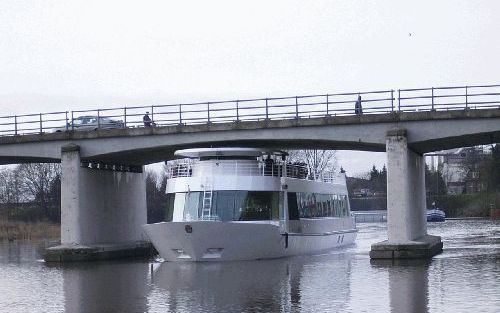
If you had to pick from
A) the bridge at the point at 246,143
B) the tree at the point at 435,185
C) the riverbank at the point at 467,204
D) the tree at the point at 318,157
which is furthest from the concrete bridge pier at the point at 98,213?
the tree at the point at 435,185

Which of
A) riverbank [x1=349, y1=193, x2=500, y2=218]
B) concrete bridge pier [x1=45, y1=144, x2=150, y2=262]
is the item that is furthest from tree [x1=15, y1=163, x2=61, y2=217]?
concrete bridge pier [x1=45, y1=144, x2=150, y2=262]

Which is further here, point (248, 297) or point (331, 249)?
point (331, 249)

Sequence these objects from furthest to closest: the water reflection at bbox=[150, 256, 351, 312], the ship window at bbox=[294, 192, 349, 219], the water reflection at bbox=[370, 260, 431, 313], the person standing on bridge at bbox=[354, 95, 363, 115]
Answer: the ship window at bbox=[294, 192, 349, 219] → the person standing on bridge at bbox=[354, 95, 363, 115] → the water reflection at bbox=[150, 256, 351, 312] → the water reflection at bbox=[370, 260, 431, 313]

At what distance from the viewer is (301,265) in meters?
36.1

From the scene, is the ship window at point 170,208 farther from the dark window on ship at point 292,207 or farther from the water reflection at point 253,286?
the dark window on ship at point 292,207

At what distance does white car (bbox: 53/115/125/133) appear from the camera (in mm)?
45844

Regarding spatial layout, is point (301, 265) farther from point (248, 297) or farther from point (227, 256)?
point (248, 297)

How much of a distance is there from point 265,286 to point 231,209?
36.2ft

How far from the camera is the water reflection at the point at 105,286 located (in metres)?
23.5

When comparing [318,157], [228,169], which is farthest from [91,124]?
[318,157]

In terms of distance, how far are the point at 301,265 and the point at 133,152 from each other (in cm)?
1208

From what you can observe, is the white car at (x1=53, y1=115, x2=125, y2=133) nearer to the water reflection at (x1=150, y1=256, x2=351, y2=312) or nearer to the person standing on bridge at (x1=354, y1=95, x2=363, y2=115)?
the water reflection at (x1=150, y1=256, x2=351, y2=312)

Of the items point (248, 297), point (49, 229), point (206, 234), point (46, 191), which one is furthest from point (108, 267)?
point (46, 191)

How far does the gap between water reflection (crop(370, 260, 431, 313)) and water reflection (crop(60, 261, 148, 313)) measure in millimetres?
6303
